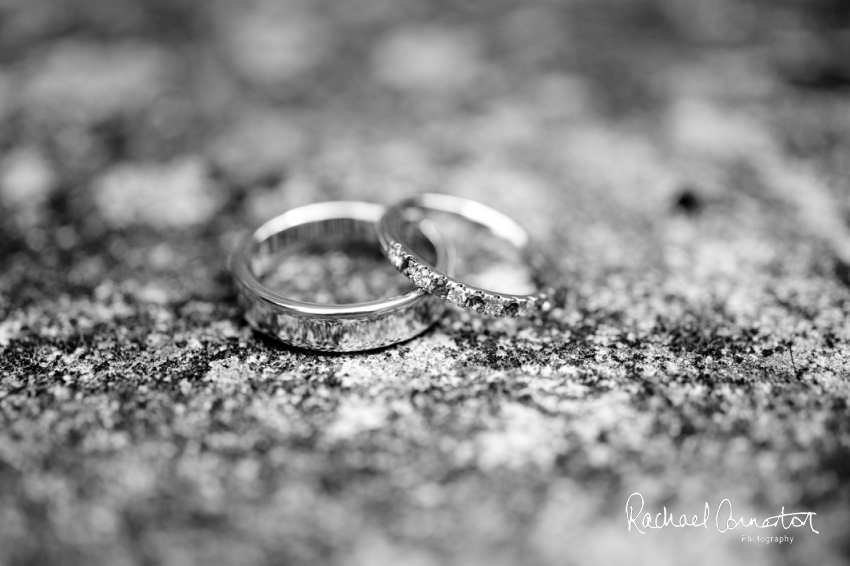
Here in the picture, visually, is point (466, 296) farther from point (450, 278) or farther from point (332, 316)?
point (332, 316)

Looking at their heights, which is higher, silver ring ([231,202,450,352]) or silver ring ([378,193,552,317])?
silver ring ([378,193,552,317])

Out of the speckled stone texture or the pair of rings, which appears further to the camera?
the pair of rings

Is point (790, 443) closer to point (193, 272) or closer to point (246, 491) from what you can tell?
point (246, 491)

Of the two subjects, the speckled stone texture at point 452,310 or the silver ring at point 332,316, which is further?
the silver ring at point 332,316

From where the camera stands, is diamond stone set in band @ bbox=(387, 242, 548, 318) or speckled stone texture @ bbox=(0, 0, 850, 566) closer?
speckled stone texture @ bbox=(0, 0, 850, 566)

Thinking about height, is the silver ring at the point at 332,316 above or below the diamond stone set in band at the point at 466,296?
below

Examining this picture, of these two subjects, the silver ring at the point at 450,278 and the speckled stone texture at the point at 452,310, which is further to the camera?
the silver ring at the point at 450,278

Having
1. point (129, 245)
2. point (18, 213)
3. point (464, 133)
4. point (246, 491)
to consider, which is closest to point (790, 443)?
point (246, 491)

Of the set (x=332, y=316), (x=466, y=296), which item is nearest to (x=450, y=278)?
(x=466, y=296)
